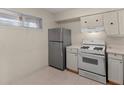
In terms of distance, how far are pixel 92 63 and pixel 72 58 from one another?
32.7 inches

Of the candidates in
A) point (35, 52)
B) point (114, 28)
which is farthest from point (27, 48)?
point (114, 28)

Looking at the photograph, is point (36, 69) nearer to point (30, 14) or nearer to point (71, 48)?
point (71, 48)

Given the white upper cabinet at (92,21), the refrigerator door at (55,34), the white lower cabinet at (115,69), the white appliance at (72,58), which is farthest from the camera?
the refrigerator door at (55,34)

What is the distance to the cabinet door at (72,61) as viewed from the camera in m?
3.49

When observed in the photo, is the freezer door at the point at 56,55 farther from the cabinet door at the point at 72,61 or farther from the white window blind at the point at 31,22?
Answer: the white window blind at the point at 31,22

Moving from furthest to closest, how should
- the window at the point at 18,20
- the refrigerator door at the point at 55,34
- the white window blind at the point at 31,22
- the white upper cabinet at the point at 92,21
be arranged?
1. the refrigerator door at the point at 55,34
2. the white window blind at the point at 31,22
3. the white upper cabinet at the point at 92,21
4. the window at the point at 18,20

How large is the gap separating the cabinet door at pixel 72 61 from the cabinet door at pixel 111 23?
4.58 feet

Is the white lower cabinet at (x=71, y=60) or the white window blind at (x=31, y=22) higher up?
the white window blind at (x=31, y=22)

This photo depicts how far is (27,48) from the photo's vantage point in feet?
10.8

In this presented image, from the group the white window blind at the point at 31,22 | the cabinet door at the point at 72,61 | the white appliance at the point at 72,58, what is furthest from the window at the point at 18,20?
the cabinet door at the point at 72,61

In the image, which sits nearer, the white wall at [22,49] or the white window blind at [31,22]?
the white wall at [22,49]

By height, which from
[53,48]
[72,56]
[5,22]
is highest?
[5,22]

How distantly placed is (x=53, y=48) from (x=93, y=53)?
1.69 meters
